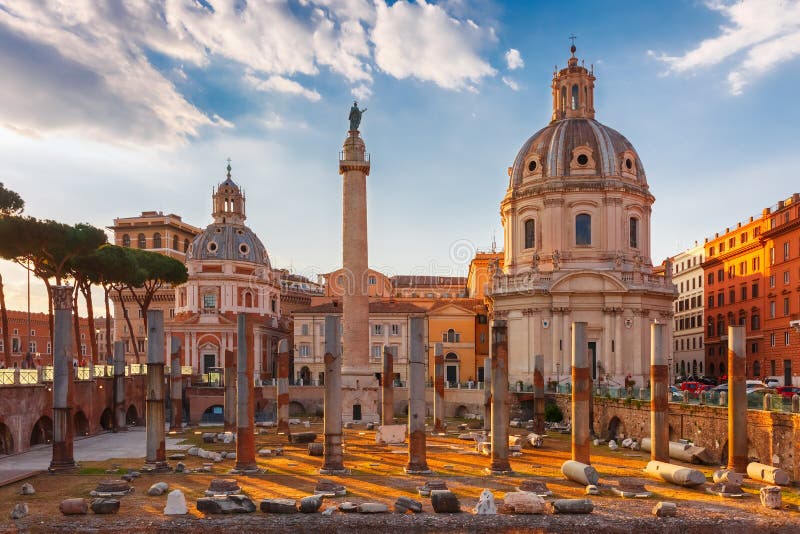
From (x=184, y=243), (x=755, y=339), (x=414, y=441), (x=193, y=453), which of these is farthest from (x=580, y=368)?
(x=184, y=243)

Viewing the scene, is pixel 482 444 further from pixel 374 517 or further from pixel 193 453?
pixel 374 517

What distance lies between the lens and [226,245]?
80.1 metres

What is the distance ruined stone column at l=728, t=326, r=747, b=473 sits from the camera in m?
25.2

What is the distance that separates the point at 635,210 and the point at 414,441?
126 ft

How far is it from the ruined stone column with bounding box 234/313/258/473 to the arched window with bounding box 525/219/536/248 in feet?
121

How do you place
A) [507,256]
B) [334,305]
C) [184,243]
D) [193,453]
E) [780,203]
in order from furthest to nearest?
[184,243], [334,305], [507,256], [780,203], [193,453]

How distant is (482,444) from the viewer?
110ft

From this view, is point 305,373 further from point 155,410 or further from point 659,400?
point 659,400

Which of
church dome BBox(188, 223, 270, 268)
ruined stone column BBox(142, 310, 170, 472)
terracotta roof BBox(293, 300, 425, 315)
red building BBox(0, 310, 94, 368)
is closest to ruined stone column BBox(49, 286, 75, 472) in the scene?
ruined stone column BBox(142, 310, 170, 472)

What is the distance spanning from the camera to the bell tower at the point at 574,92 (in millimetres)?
62906

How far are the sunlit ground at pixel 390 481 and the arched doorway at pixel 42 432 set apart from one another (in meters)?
6.87

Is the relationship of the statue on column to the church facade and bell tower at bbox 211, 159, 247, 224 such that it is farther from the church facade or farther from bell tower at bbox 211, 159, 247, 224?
bell tower at bbox 211, 159, 247, 224

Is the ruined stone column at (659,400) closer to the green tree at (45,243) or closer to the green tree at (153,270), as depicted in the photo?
the green tree at (45,243)

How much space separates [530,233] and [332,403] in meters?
36.8
